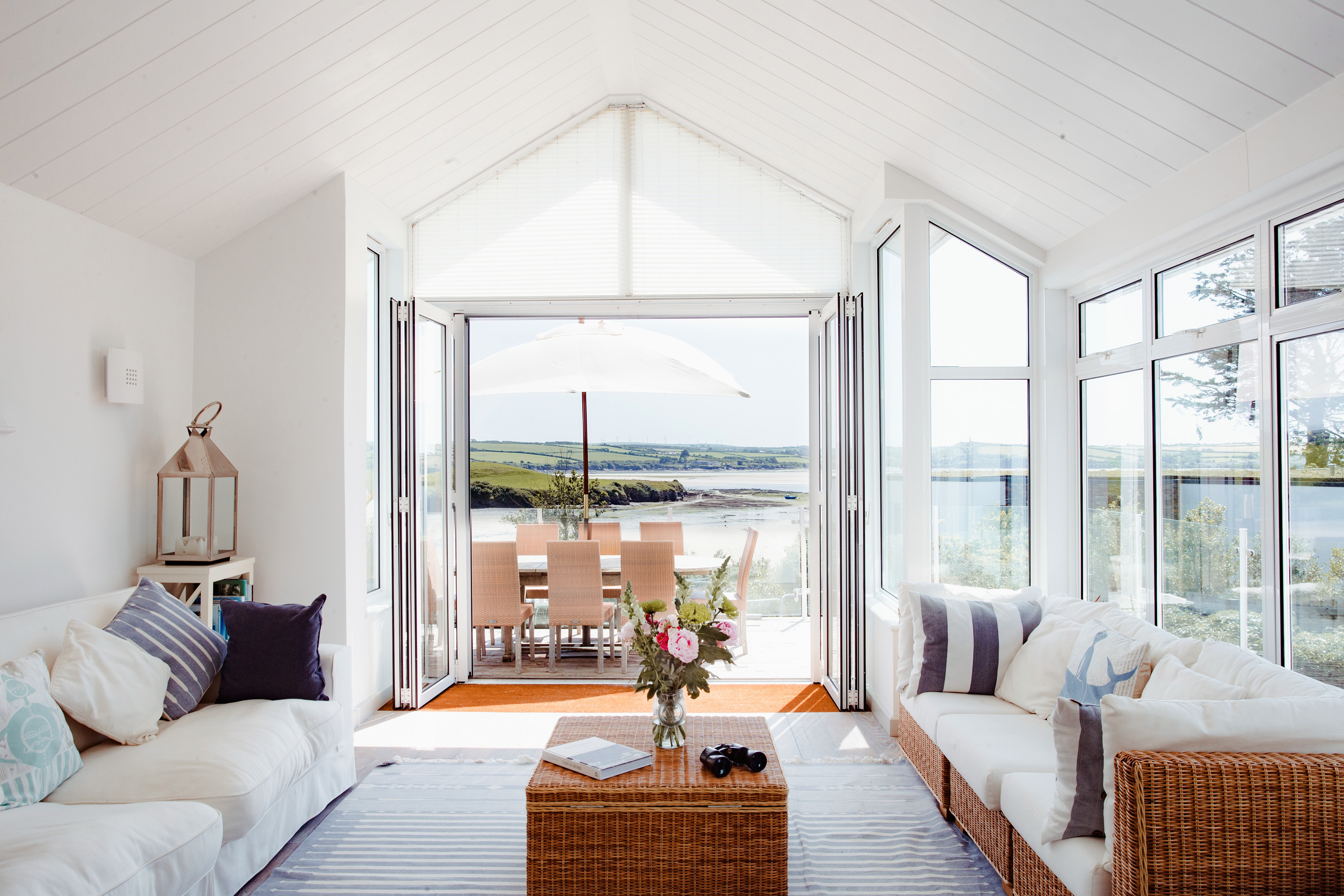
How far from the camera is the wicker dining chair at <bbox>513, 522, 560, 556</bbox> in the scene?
6.23 meters

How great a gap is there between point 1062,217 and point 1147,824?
8.83 feet

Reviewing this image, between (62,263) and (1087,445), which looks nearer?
(62,263)

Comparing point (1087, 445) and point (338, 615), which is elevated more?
point (1087, 445)

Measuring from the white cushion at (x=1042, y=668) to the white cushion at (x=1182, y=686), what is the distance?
0.48m

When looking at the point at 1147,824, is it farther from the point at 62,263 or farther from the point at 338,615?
the point at 62,263

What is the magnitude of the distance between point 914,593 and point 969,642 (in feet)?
1.00

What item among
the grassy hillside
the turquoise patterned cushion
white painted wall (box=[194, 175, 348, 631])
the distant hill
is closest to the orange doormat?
white painted wall (box=[194, 175, 348, 631])

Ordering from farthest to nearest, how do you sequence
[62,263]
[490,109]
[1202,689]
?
[490,109]
[62,263]
[1202,689]

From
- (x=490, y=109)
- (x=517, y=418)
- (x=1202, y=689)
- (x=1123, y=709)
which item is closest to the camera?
(x=1123, y=709)

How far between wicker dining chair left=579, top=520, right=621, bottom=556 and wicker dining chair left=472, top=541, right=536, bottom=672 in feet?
3.48

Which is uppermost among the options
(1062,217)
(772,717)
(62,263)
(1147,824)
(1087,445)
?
(1062,217)

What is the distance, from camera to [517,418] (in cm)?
987

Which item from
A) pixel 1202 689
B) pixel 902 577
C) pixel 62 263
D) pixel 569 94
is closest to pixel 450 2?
pixel 569 94

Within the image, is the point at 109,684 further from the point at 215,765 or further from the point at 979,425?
the point at 979,425
